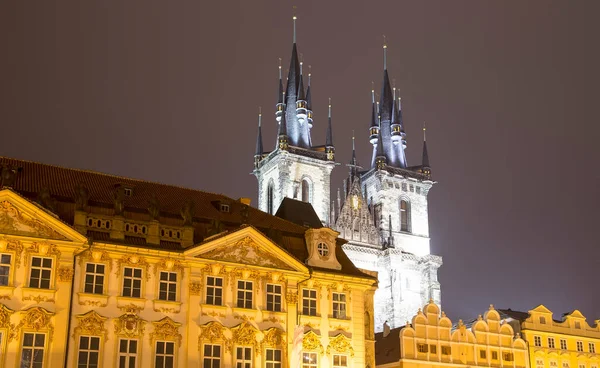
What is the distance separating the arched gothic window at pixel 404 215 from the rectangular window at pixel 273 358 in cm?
6078

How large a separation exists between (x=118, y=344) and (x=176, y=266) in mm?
4563

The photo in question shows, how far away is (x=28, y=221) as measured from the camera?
1475 inches

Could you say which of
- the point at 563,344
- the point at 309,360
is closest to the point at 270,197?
the point at 563,344

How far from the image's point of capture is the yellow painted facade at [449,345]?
51938mm

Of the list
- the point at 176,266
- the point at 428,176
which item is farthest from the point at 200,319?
the point at 428,176

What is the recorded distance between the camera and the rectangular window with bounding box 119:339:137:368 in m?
37.9

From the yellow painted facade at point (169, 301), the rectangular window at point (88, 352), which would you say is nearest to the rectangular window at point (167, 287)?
the yellow painted facade at point (169, 301)

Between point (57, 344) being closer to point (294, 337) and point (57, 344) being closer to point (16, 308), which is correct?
point (16, 308)

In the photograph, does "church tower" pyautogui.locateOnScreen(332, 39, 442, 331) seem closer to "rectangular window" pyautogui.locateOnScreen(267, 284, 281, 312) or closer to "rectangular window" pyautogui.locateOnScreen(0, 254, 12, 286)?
"rectangular window" pyautogui.locateOnScreen(267, 284, 281, 312)

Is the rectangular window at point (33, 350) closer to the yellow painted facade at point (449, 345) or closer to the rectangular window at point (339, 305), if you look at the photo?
the rectangular window at point (339, 305)

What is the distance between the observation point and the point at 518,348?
55.8 meters

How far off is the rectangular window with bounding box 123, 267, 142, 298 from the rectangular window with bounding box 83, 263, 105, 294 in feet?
3.43

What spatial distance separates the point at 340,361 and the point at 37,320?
48.7 ft

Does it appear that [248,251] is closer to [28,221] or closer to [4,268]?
[28,221]
